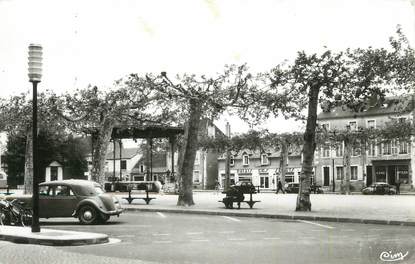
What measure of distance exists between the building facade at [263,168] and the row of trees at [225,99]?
39.1 metres

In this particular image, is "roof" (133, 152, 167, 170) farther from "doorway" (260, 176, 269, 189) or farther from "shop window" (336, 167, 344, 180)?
"shop window" (336, 167, 344, 180)

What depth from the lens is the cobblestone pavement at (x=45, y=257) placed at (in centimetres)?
973

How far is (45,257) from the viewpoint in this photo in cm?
1027

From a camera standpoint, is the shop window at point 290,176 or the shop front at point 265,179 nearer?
the shop window at point 290,176

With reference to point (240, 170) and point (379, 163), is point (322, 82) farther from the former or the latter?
point (240, 170)

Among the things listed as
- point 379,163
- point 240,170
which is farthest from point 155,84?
point 240,170

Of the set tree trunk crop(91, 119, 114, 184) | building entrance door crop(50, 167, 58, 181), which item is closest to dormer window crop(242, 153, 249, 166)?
building entrance door crop(50, 167, 58, 181)

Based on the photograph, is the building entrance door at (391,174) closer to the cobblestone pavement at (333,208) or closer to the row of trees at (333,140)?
the row of trees at (333,140)

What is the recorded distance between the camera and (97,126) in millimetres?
33219

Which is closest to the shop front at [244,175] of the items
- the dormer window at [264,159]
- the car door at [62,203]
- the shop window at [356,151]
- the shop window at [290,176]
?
the dormer window at [264,159]

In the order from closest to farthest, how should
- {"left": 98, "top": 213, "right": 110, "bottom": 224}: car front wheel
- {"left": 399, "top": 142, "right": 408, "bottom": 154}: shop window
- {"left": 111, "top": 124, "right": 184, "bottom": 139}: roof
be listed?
{"left": 98, "top": 213, "right": 110, "bottom": 224}: car front wheel, {"left": 111, "top": 124, "right": 184, "bottom": 139}: roof, {"left": 399, "top": 142, "right": 408, "bottom": 154}: shop window

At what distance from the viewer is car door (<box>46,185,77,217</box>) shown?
18.4 meters

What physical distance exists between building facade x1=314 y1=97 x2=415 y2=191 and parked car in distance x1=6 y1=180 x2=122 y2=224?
4108cm

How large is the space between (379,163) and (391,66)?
145 ft
